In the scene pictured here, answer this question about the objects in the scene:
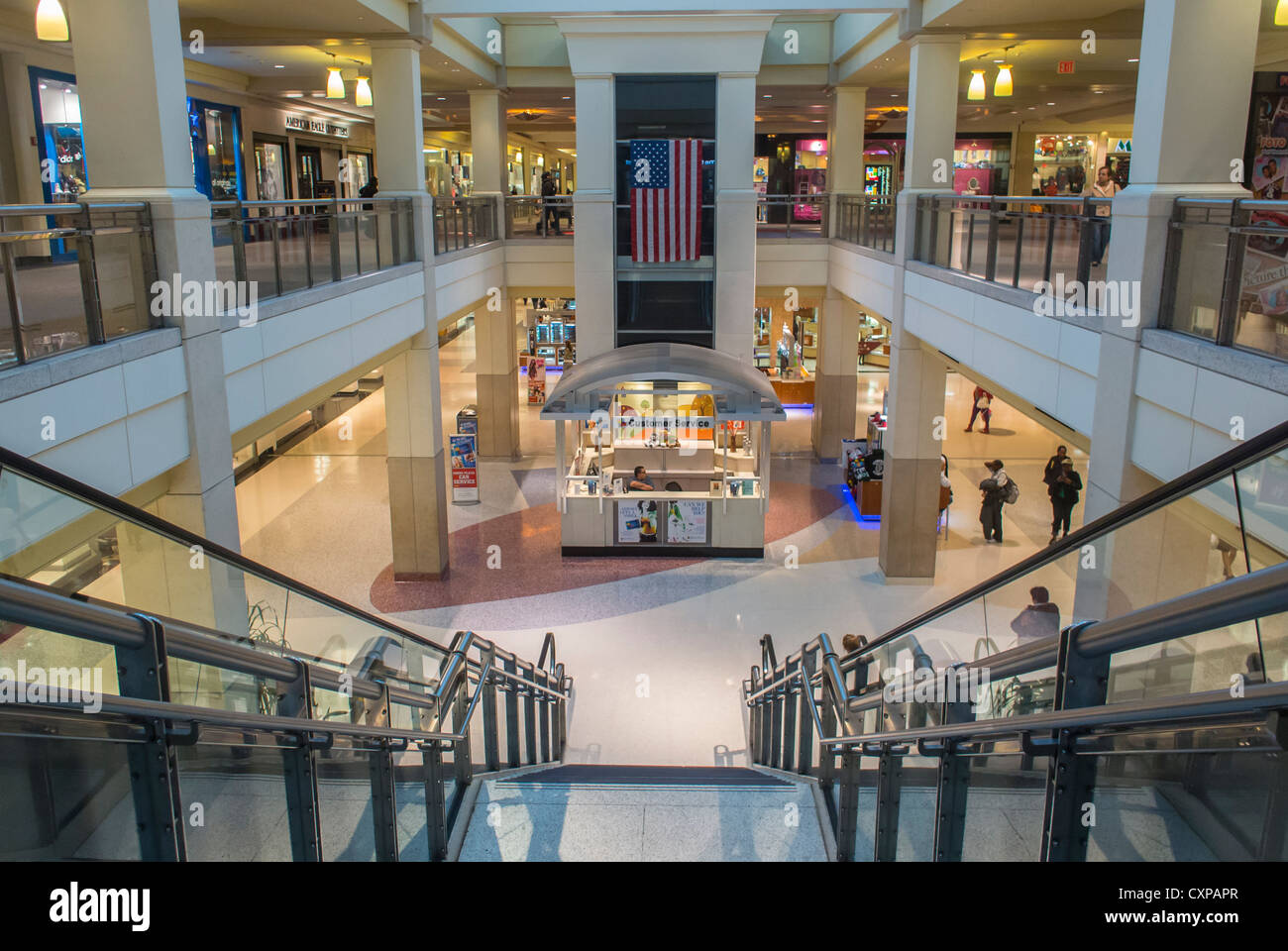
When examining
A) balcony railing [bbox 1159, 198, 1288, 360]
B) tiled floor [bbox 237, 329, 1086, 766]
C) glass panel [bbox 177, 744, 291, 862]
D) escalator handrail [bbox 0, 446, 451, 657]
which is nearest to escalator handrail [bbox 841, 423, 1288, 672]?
balcony railing [bbox 1159, 198, 1288, 360]

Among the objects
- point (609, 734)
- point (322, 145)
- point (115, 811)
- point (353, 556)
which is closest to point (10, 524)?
point (115, 811)

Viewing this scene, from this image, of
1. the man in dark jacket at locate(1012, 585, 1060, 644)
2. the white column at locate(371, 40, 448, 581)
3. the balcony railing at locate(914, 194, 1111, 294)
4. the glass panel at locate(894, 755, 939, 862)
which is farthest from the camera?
the white column at locate(371, 40, 448, 581)

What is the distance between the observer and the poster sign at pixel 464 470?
16.6m

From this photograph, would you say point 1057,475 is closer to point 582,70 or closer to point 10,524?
point 582,70

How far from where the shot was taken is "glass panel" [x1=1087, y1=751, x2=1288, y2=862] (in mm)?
2188

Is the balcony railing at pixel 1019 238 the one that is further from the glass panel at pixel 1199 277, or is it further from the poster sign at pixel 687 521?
the poster sign at pixel 687 521

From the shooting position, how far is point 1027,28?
12.1 meters

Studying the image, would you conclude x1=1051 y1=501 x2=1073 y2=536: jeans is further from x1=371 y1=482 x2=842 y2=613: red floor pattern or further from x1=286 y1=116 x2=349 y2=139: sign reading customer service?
x1=286 y1=116 x2=349 y2=139: sign reading customer service

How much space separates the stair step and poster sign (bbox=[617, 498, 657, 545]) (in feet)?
23.3

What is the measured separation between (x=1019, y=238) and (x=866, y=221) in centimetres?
725

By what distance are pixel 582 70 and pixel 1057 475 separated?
9.50 m

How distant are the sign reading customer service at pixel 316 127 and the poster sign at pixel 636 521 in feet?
42.4

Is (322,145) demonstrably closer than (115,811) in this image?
No
